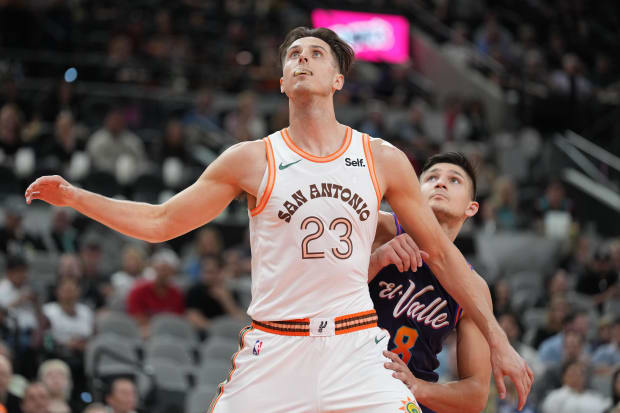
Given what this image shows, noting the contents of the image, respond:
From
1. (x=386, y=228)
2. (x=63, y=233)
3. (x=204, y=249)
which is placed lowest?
(x=386, y=228)

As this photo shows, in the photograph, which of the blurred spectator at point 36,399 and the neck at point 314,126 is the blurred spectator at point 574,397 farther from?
the neck at point 314,126

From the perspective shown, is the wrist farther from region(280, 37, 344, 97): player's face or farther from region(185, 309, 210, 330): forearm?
region(185, 309, 210, 330): forearm

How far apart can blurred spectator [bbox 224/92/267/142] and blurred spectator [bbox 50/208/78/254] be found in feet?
10.7

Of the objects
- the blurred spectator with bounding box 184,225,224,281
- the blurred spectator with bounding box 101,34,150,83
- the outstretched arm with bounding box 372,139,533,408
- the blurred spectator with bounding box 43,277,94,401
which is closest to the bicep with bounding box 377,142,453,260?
the outstretched arm with bounding box 372,139,533,408

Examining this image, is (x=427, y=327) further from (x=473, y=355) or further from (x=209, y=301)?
(x=209, y=301)

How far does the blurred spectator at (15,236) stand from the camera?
36.2 ft

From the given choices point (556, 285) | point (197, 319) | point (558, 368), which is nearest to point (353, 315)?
point (558, 368)

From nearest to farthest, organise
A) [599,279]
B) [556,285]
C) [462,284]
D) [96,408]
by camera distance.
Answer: [462,284] → [96,408] → [556,285] → [599,279]

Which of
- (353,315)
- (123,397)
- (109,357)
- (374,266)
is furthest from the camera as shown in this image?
(109,357)

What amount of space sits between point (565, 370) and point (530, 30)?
1183 centimetres

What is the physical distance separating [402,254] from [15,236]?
796 cm

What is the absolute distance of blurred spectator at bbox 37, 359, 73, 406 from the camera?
8.21m

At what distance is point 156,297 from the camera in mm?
10508

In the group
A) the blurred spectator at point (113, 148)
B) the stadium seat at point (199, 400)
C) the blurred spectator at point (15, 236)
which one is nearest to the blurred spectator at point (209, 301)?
the stadium seat at point (199, 400)
